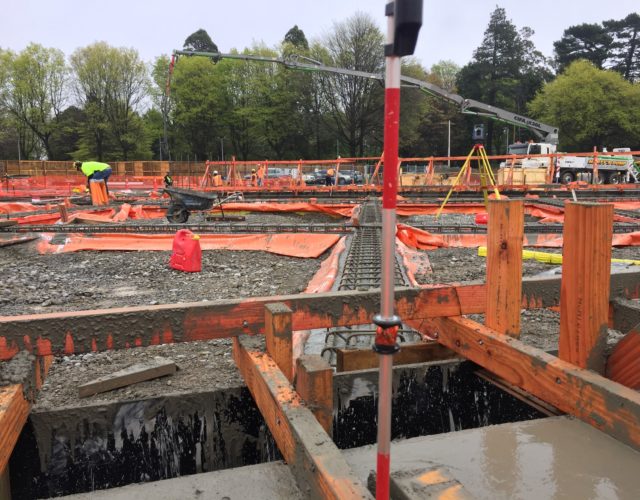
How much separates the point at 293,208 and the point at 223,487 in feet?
50.7

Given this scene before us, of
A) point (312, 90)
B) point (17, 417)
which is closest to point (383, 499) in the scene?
point (17, 417)

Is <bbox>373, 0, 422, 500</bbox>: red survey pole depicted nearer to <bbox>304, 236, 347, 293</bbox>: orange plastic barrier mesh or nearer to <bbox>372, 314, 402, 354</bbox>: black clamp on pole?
<bbox>372, 314, 402, 354</bbox>: black clamp on pole

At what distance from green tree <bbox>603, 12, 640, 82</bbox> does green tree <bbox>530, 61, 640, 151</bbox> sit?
737 inches

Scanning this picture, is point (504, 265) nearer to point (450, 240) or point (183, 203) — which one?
point (450, 240)

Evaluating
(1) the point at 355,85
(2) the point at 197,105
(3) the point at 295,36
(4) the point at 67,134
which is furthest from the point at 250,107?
(3) the point at 295,36

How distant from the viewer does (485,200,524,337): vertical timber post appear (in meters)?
2.79

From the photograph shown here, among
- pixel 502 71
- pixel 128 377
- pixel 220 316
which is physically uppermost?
pixel 502 71

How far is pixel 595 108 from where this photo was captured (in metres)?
51.1

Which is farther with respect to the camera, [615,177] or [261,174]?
[615,177]

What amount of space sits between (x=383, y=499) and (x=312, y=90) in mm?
53712

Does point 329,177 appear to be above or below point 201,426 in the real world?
above

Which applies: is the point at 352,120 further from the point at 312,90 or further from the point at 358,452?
the point at 358,452

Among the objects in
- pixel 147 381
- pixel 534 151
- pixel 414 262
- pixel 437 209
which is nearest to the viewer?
pixel 147 381

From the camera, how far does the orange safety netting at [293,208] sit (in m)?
17.3
